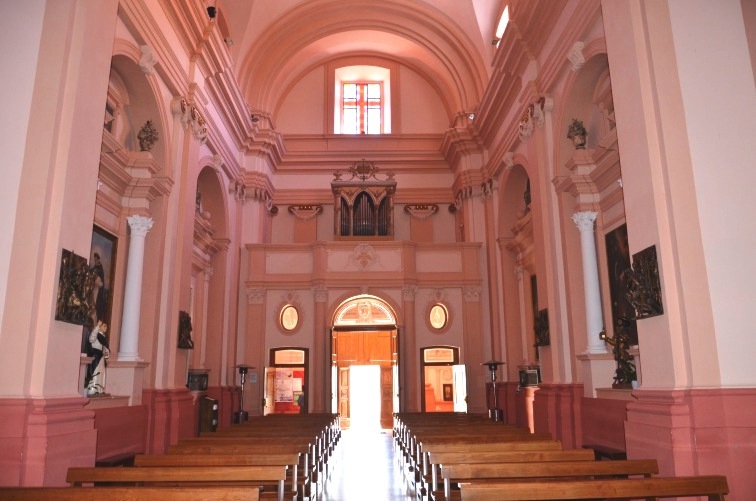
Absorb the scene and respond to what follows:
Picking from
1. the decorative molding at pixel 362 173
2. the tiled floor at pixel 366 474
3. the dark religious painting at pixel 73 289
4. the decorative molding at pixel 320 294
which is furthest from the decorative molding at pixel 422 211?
the dark religious painting at pixel 73 289

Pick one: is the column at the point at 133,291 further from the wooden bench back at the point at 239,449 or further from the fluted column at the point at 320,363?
the fluted column at the point at 320,363

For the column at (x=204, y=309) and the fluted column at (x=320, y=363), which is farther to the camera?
the fluted column at (x=320, y=363)

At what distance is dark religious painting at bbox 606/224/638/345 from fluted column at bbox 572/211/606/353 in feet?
0.73

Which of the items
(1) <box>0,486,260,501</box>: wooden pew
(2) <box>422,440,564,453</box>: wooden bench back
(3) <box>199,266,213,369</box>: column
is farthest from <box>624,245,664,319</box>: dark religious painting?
→ (3) <box>199,266,213,369</box>: column

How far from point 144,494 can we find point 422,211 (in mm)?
16469

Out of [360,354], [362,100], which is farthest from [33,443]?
[362,100]

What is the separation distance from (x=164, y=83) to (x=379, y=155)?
10178mm

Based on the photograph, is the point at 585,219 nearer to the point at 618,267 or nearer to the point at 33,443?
the point at 618,267

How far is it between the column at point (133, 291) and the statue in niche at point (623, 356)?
7.25 m

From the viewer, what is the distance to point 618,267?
9.41 meters

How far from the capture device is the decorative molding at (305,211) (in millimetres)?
19547

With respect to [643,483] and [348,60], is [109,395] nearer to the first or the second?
[643,483]

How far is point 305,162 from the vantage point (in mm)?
19750

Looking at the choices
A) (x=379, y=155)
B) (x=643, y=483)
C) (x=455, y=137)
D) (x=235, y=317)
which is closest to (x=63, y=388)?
(x=643, y=483)
